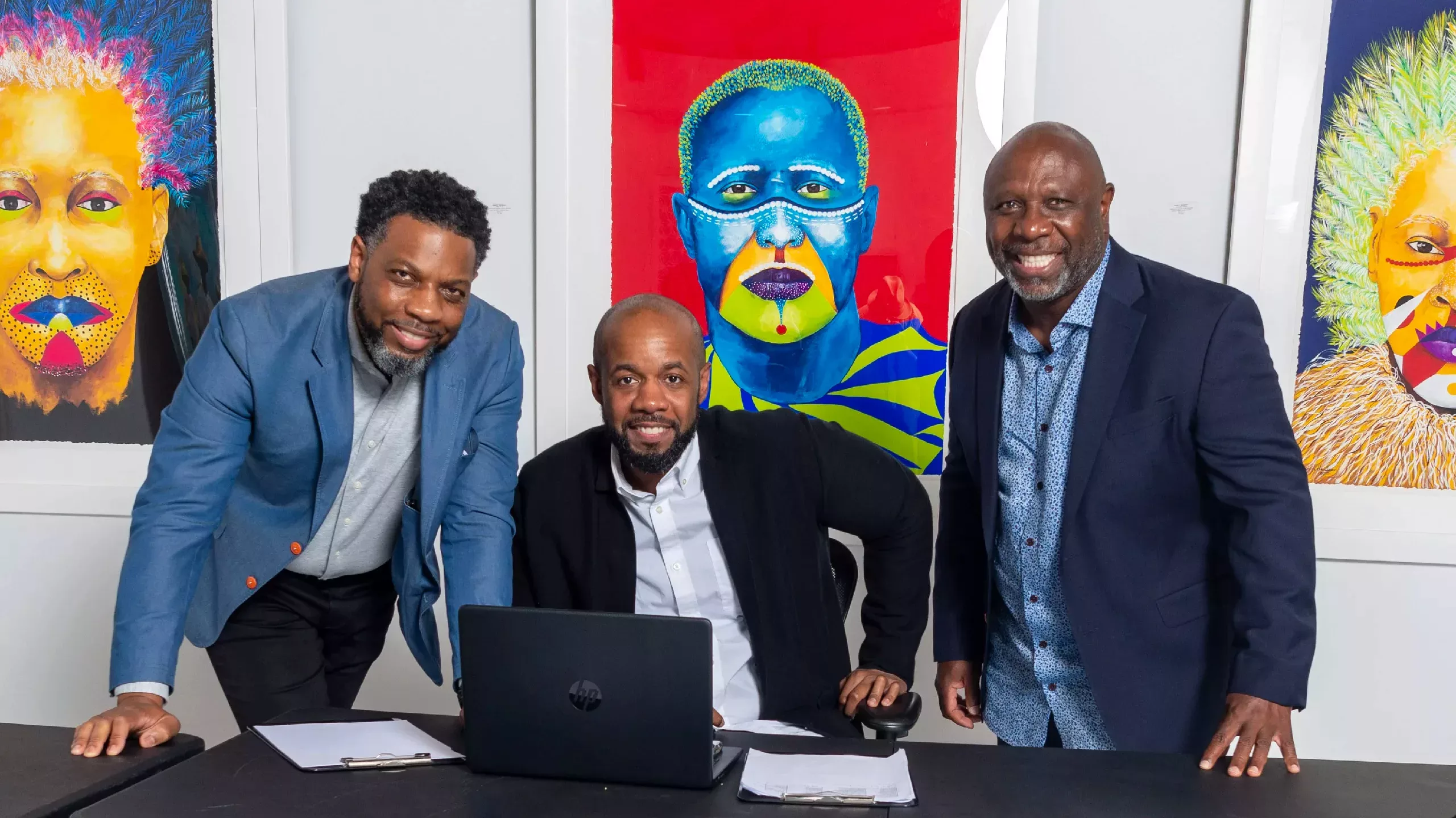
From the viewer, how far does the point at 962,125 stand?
10.1ft

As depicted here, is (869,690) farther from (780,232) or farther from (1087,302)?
(780,232)

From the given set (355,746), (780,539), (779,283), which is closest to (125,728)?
(355,746)

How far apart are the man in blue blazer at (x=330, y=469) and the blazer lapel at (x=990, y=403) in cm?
99

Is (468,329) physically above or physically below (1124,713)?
above

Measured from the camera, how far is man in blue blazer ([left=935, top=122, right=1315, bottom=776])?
1764mm

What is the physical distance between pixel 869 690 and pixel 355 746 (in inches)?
42.1

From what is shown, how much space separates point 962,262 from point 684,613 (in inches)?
57.4

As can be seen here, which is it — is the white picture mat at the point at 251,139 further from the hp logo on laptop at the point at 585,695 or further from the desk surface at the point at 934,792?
the hp logo on laptop at the point at 585,695

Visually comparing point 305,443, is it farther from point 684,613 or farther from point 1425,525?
point 1425,525

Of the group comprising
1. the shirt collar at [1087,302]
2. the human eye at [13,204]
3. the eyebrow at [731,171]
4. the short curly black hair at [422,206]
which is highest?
the eyebrow at [731,171]

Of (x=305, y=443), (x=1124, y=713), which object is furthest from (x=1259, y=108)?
(x=305, y=443)

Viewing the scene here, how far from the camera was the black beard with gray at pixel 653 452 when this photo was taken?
2244 millimetres

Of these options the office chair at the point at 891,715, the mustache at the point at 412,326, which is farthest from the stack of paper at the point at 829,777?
the mustache at the point at 412,326

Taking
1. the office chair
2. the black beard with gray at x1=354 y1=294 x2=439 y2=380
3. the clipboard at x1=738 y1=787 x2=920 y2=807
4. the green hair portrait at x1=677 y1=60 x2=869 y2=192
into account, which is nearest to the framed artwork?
the green hair portrait at x1=677 y1=60 x2=869 y2=192
